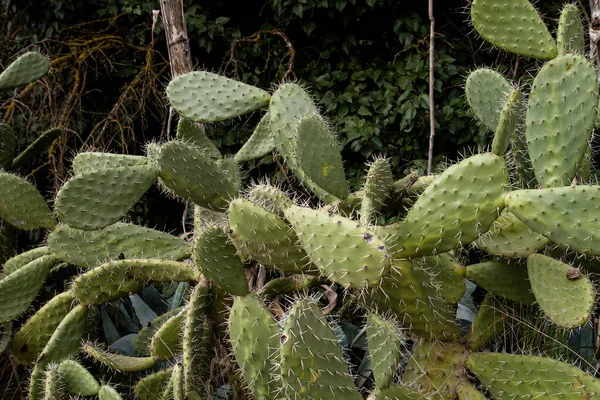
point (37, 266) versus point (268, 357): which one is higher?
point (268, 357)

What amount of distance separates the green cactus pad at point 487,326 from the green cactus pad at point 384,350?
0.38 meters

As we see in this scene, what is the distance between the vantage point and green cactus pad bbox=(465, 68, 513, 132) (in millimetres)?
1671

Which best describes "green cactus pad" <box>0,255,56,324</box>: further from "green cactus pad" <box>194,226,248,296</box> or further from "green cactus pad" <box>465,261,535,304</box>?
"green cactus pad" <box>465,261,535,304</box>

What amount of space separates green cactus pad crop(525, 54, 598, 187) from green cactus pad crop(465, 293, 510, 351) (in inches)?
14.7

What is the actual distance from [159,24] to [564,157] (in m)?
2.69

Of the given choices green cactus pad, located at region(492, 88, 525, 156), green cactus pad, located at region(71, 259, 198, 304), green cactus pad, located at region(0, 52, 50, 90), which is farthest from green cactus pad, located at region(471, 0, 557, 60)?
green cactus pad, located at region(0, 52, 50, 90)

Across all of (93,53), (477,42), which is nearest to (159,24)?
(93,53)

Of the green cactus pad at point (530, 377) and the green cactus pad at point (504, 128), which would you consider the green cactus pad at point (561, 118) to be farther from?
the green cactus pad at point (530, 377)

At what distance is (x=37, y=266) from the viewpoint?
1905mm

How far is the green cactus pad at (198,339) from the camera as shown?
1388mm

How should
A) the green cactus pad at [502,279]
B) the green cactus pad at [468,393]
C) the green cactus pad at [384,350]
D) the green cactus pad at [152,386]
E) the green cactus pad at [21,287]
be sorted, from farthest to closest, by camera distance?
1. the green cactus pad at [21,287]
2. the green cactus pad at [152,386]
3. the green cactus pad at [502,279]
4. the green cactus pad at [468,393]
5. the green cactus pad at [384,350]

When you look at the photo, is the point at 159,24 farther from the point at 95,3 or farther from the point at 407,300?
the point at 407,300

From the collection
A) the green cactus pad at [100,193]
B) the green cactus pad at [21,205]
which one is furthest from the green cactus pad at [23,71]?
the green cactus pad at [100,193]

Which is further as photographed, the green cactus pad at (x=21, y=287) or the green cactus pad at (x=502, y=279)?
the green cactus pad at (x=21, y=287)
